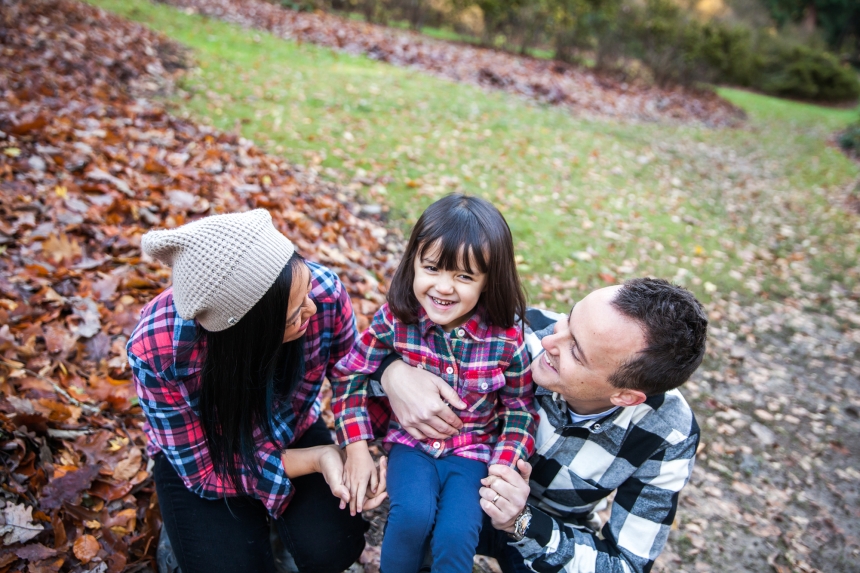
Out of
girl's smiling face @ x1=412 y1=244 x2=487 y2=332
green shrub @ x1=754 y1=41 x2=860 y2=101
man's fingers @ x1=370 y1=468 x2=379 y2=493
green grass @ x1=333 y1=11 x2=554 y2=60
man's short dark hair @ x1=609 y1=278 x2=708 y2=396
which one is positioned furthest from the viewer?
green shrub @ x1=754 y1=41 x2=860 y2=101

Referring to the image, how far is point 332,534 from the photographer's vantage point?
2.16 m

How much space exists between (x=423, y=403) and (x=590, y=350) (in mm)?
602

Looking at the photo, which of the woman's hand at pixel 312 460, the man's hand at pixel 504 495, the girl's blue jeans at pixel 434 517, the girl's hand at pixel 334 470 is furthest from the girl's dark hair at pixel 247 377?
the man's hand at pixel 504 495

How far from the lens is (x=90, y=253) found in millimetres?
3355

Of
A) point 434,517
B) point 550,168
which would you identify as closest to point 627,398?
point 434,517

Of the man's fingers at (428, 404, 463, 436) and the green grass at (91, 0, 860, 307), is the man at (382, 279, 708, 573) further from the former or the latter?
the green grass at (91, 0, 860, 307)

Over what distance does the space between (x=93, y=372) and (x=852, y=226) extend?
8847 mm

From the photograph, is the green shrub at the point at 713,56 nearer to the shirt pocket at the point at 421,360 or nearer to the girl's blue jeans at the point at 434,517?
the shirt pocket at the point at 421,360

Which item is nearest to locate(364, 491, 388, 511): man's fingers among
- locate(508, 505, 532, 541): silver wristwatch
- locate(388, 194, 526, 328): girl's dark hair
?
locate(508, 505, 532, 541): silver wristwatch

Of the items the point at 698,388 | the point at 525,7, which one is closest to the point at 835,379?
the point at 698,388

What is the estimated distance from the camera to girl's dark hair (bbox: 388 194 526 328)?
1.87m

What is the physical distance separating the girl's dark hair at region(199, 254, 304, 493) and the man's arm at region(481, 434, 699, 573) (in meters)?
0.87

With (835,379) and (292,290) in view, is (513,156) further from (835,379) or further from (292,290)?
(292,290)

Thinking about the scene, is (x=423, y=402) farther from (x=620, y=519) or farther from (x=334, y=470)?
(x=620, y=519)
